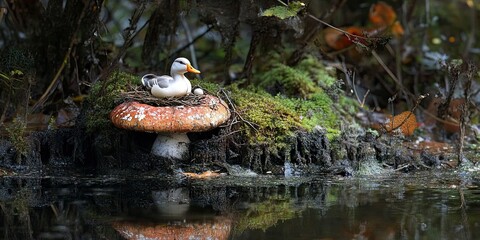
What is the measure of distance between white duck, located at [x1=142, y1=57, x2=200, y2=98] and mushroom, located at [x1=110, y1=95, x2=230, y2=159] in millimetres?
156

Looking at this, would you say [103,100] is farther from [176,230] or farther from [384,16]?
[384,16]

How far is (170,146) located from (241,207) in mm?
1281

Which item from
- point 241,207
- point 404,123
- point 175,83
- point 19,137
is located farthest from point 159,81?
point 404,123

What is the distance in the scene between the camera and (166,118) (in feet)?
18.9

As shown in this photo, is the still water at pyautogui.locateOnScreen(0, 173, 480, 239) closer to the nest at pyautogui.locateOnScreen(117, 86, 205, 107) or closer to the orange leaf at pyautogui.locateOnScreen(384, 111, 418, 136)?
the nest at pyautogui.locateOnScreen(117, 86, 205, 107)

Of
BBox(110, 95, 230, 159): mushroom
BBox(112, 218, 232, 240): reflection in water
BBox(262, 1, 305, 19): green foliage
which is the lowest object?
BBox(112, 218, 232, 240): reflection in water

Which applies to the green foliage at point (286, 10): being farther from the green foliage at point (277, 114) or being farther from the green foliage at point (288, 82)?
the green foliage at point (288, 82)

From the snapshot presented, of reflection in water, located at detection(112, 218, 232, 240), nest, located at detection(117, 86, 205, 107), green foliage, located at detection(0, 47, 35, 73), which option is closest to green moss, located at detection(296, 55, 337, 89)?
nest, located at detection(117, 86, 205, 107)

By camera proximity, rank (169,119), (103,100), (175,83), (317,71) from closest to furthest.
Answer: (169,119), (175,83), (103,100), (317,71)

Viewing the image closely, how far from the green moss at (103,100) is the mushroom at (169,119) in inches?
12.8

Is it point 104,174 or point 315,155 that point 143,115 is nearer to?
point 104,174

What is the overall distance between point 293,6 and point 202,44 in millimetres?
5833

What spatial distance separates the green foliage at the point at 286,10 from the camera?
619 cm

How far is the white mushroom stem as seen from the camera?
6172 mm
